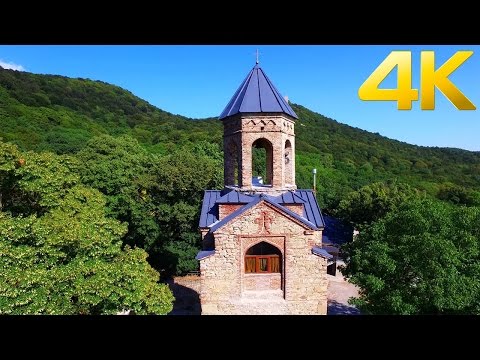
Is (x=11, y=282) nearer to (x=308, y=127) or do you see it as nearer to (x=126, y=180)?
(x=126, y=180)

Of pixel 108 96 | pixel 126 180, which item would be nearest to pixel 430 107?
pixel 126 180

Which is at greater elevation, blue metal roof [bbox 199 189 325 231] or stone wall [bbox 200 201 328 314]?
blue metal roof [bbox 199 189 325 231]

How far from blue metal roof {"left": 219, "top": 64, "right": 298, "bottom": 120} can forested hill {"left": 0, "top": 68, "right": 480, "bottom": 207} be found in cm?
1738

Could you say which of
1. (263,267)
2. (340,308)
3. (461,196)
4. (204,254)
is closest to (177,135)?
(461,196)

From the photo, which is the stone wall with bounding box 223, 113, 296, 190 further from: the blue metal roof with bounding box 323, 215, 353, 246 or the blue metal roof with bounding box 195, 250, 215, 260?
the blue metal roof with bounding box 323, 215, 353, 246

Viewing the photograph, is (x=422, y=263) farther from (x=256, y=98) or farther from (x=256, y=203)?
(x=256, y=98)

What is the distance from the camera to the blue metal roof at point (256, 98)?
11.4 meters

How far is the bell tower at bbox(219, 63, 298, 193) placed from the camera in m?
11.4

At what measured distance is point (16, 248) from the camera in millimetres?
8211

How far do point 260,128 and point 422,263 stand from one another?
592cm

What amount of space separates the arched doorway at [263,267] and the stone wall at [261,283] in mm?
149

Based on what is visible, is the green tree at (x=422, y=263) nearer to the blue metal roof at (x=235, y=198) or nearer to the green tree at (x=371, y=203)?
the blue metal roof at (x=235, y=198)

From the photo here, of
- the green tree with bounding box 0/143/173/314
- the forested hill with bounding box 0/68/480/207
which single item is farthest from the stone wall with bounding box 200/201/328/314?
the forested hill with bounding box 0/68/480/207
